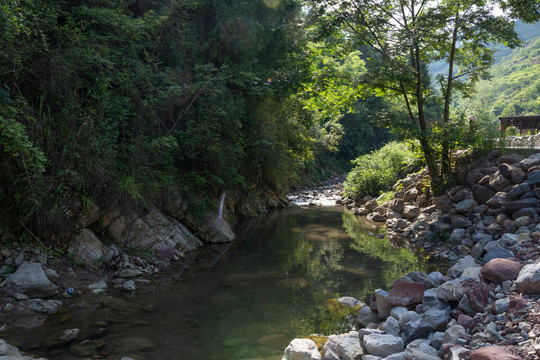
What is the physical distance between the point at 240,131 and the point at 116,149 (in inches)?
184

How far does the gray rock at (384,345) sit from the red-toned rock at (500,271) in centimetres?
163

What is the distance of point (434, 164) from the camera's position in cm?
1184

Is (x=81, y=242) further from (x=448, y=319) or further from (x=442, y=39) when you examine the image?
(x=442, y=39)

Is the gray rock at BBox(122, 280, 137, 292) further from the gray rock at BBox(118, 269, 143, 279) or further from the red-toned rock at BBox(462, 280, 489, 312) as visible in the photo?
the red-toned rock at BBox(462, 280, 489, 312)

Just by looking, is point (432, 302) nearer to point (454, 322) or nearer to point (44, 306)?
point (454, 322)

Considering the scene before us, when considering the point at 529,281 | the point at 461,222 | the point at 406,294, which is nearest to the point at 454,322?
the point at 529,281

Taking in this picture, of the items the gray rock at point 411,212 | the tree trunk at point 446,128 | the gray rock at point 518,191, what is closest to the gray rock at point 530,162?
the gray rock at point 518,191

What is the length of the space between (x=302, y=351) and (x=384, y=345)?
96cm

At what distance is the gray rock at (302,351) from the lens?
14.5ft

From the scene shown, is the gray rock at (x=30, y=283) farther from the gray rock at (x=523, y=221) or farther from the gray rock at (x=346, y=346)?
the gray rock at (x=523, y=221)

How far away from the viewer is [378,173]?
61.0 feet

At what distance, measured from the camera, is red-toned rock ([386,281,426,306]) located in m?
5.52

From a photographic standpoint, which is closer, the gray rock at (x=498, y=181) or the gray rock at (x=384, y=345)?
the gray rock at (x=384, y=345)

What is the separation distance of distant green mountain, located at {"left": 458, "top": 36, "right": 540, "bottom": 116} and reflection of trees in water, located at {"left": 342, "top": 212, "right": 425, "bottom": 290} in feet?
231
